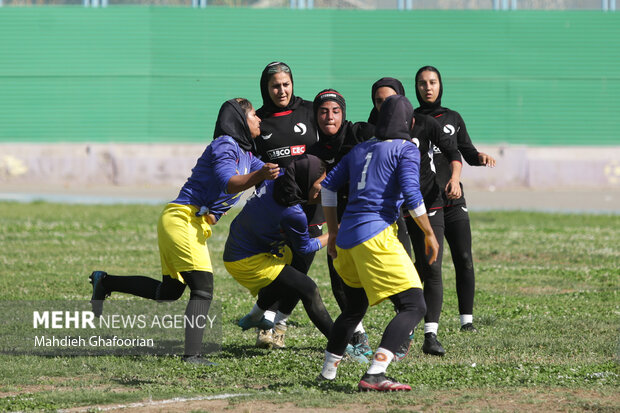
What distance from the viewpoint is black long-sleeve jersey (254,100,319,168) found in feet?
28.9

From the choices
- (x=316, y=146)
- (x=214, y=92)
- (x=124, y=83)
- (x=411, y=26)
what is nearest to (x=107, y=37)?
(x=124, y=83)

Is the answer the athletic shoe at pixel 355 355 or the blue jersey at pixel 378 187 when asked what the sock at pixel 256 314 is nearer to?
the athletic shoe at pixel 355 355

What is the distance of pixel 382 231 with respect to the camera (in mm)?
6855

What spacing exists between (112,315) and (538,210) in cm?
1461

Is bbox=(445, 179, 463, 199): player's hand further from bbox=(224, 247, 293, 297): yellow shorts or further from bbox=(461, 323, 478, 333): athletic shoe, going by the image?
bbox=(224, 247, 293, 297): yellow shorts

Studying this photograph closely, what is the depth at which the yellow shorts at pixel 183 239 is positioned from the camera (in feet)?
25.8

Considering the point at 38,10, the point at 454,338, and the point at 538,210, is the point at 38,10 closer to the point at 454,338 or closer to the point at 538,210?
the point at 538,210

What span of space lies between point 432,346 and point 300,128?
2370mm

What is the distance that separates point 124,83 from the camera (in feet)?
98.0

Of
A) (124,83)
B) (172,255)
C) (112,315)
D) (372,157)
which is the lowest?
(112,315)

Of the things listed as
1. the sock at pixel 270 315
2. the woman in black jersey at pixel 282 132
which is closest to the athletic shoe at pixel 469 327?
the woman in black jersey at pixel 282 132

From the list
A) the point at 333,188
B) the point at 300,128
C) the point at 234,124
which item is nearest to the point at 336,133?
the point at 300,128

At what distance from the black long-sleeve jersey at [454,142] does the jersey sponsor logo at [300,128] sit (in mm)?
1247

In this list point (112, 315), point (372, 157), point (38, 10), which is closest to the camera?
point (372, 157)
